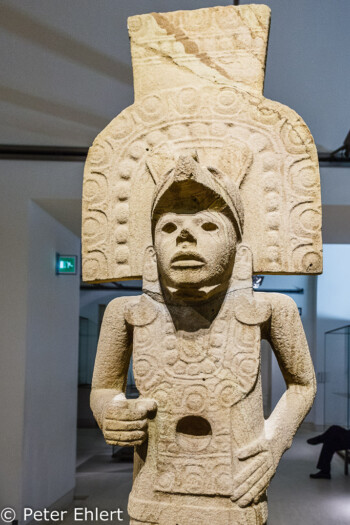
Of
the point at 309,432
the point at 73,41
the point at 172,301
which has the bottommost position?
the point at 309,432

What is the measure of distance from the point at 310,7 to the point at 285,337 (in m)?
3.09

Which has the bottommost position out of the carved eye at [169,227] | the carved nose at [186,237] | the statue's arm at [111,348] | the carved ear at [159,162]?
the statue's arm at [111,348]

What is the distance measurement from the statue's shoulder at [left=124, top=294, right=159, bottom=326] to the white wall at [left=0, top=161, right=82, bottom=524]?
2.29 metres

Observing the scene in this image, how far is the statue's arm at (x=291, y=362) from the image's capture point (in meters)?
2.37

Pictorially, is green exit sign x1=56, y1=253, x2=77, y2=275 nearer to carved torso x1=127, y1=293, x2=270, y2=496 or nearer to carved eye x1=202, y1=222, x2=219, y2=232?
carved torso x1=127, y1=293, x2=270, y2=496

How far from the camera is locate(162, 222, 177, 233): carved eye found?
232 cm

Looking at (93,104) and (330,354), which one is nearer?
(93,104)

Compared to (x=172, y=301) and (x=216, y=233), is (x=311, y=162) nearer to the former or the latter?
(x=216, y=233)

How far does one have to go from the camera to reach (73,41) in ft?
14.7

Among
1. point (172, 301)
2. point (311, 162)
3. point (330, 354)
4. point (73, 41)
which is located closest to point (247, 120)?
point (311, 162)

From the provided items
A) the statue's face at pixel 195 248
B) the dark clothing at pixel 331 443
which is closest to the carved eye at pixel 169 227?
the statue's face at pixel 195 248

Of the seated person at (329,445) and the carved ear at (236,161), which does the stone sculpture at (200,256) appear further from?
the seated person at (329,445)

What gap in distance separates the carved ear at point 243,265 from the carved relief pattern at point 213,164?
0.22ft

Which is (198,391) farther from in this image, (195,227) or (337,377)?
(337,377)
